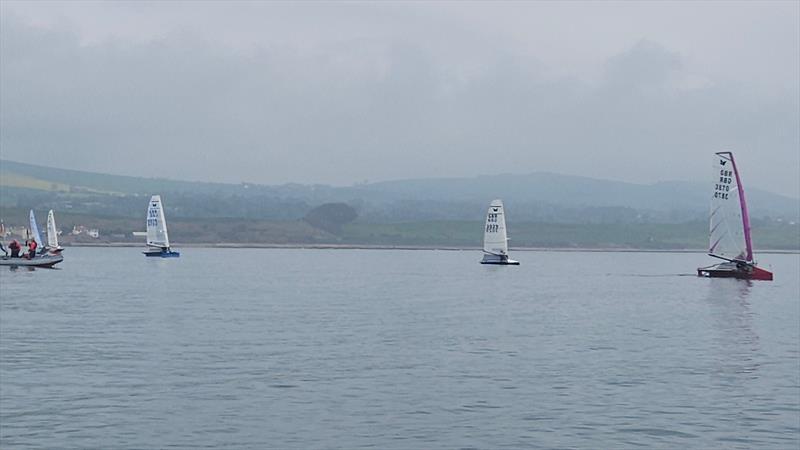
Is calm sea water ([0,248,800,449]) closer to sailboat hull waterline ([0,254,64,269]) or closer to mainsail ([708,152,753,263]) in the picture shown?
mainsail ([708,152,753,263])

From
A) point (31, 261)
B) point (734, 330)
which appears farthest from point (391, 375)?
point (31, 261)

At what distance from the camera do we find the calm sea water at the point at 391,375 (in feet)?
125

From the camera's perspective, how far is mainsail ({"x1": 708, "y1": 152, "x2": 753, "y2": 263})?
146 m

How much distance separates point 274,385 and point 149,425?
9541 mm

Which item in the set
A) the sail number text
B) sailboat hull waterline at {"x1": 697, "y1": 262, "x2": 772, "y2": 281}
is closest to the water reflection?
sailboat hull waterline at {"x1": 697, "y1": 262, "x2": 772, "y2": 281}

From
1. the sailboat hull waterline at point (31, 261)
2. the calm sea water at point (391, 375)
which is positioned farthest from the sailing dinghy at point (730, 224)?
the sailboat hull waterline at point (31, 261)

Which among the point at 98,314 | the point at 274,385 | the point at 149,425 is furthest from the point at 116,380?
the point at 98,314

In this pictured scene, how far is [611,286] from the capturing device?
154000 mm

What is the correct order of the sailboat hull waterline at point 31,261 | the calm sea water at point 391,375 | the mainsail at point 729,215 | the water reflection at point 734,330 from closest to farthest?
the calm sea water at point 391,375 → the water reflection at point 734,330 → the mainsail at point 729,215 → the sailboat hull waterline at point 31,261

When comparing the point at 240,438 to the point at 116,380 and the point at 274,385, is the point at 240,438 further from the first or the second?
Answer: the point at 116,380

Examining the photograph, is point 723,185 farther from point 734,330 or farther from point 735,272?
point 734,330

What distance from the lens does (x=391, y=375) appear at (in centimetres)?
5203

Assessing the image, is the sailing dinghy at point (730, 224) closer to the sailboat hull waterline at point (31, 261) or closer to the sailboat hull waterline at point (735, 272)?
the sailboat hull waterline at point (735, 272)

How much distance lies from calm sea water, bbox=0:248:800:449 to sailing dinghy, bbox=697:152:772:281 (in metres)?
43.6
